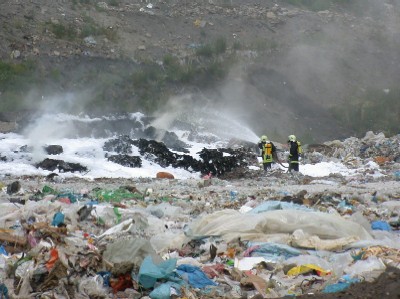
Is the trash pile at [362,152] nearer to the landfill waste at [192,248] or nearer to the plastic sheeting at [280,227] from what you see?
the landfill waste at [192,248]

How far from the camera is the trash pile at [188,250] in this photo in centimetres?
425

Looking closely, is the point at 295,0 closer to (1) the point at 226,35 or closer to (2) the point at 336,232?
(1) the point at 226,35

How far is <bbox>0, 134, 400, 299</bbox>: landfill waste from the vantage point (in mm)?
4246

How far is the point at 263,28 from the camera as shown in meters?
33.5

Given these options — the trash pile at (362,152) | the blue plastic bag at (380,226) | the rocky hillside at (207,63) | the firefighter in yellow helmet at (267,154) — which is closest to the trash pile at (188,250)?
the blue plastic bag at (380,226)

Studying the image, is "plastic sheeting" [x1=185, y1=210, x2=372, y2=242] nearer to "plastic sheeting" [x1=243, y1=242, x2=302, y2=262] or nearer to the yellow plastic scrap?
"plastic sheeting" [x1=243, y1=242, x2=302, y2=262]

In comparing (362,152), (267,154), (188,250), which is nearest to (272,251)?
(188,250)

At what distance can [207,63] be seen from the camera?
2981cm

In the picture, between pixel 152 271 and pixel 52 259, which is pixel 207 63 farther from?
pixel 152 271

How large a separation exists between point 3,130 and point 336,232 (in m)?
13.6

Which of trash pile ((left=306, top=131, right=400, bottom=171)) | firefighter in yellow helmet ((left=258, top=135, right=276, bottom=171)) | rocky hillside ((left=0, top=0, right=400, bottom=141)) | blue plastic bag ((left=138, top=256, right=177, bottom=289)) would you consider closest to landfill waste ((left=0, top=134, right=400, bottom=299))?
blue plastic bag ((left=138, top=256, right=177, bottom=289))

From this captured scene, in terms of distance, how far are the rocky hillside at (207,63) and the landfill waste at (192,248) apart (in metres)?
14.7

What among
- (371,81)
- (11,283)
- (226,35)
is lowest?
(371,81)

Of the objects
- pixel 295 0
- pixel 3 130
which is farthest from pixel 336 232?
pixel 295 0
